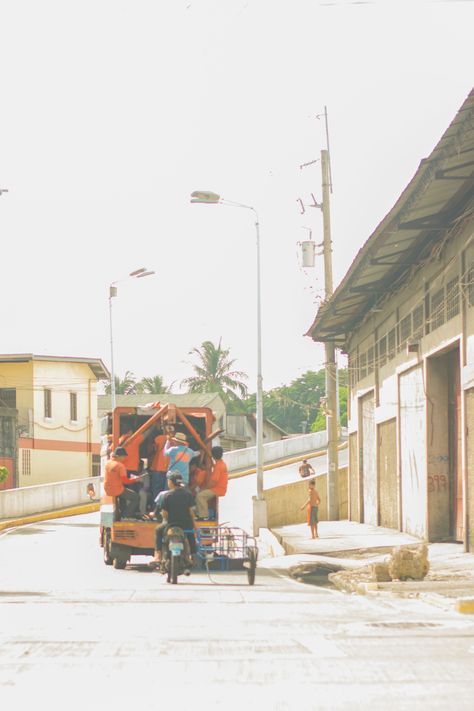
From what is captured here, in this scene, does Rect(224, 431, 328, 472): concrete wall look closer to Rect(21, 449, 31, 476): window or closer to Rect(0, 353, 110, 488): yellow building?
Rect(0, 353, 110, 488): yellow building

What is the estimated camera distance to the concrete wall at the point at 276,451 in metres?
63.9

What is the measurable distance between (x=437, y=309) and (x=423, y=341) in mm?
1629

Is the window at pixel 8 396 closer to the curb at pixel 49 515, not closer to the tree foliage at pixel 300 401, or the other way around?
the curb at pixel 49 515

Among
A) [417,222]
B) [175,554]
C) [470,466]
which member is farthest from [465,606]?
[417,222]

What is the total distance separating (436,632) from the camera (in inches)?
399

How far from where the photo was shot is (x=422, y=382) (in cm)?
2559

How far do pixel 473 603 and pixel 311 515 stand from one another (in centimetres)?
1641

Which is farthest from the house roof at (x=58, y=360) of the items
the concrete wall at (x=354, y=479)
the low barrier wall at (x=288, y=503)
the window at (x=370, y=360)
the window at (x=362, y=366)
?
the window at (x=370, y=360)

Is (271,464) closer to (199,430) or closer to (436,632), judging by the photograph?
(199,430)

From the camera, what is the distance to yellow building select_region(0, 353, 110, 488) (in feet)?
205

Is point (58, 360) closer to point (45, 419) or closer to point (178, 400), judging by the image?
point (45, 419)

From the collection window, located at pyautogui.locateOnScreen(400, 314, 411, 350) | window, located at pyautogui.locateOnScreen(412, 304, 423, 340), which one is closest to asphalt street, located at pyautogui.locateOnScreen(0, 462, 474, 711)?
window, located at pyautogui.locateOnScreen(412, 304, 423, 340)

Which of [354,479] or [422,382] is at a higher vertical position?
[422,382]

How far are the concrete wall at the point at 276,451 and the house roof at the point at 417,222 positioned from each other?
105ft
